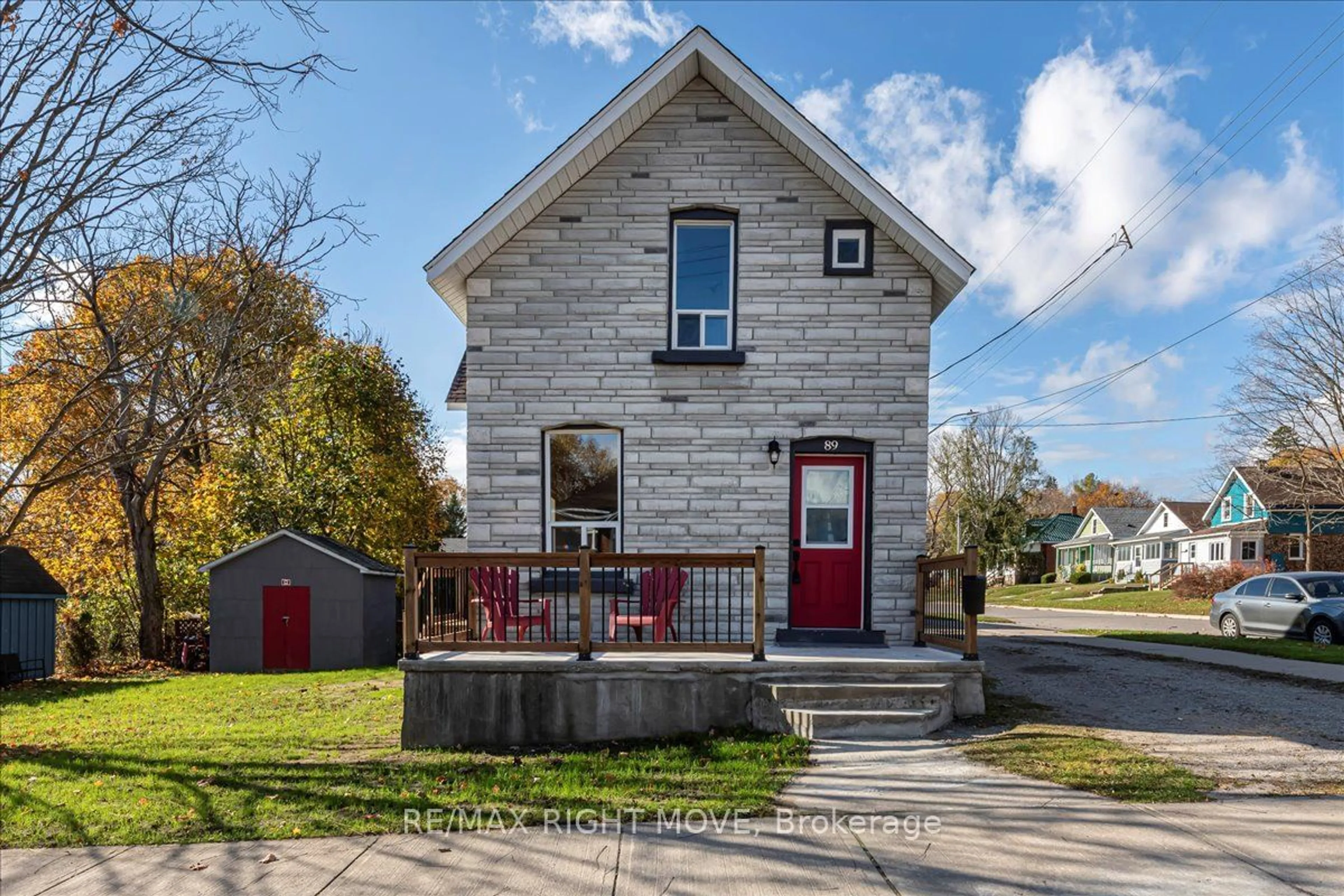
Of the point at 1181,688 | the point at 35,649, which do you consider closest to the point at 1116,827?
the point at 1181,688

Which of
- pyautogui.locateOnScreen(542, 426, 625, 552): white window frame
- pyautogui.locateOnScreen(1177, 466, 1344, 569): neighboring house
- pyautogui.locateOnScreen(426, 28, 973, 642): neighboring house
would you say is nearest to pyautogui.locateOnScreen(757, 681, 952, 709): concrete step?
pyautogui.locateOnScreen(426, 28, 973, 642): neighboring house

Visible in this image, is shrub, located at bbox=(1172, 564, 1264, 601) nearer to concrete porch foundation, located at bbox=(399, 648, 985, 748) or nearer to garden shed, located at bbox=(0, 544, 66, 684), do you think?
concrete porch foundation, located at bbox=(399, 648, 985, 748)

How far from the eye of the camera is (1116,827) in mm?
5141

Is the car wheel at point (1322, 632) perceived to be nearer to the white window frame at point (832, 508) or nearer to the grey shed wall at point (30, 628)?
the white window frame at point (832, 508)

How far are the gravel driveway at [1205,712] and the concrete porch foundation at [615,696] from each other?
6.51 ft

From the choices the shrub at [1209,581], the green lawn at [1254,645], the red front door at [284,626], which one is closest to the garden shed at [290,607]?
the red front door at [284,626]

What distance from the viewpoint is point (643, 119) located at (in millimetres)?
10531

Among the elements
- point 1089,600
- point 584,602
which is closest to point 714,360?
point 584,602

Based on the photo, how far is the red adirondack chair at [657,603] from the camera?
917 centimetres

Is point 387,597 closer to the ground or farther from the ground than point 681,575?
closer to the ground

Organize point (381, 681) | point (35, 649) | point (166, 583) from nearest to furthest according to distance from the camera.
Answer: point (381, 681)
point (35, 649)
point (166, 583)

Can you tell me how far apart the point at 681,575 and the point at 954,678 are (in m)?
3.03

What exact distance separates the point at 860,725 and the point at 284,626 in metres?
15.9

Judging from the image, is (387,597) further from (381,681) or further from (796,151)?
(796,151)
